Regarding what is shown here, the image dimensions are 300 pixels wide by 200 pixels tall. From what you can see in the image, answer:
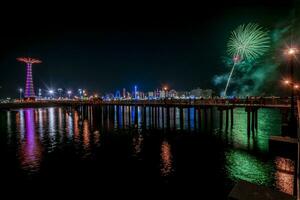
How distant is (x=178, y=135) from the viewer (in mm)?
34562

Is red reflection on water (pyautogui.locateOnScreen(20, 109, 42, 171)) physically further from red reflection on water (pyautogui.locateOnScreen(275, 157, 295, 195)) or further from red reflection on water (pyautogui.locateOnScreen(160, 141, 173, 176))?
red reflection on water (pyautogui.locateOnScreen(275, 157, 295, 195))

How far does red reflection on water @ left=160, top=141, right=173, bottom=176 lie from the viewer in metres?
18.7

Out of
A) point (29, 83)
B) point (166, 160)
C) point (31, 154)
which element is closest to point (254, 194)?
point (166, 160)

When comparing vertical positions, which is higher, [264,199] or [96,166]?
[264,199]

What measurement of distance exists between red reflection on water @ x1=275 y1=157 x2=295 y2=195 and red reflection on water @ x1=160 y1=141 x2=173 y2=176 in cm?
720

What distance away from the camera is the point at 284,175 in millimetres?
17188

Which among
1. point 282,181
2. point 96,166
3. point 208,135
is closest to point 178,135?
point 208,135

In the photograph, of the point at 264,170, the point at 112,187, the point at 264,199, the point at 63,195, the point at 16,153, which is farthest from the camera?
the point at 16,153

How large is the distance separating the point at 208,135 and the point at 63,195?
23017mm

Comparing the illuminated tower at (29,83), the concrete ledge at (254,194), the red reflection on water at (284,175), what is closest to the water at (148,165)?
the red reflection on water at (284,175)

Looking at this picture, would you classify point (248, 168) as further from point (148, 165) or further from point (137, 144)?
point (137, 144)

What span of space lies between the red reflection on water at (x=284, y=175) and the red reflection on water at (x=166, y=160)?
720cm

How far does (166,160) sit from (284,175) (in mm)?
8964

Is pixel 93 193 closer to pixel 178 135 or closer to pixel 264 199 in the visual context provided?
pixel 264 199
